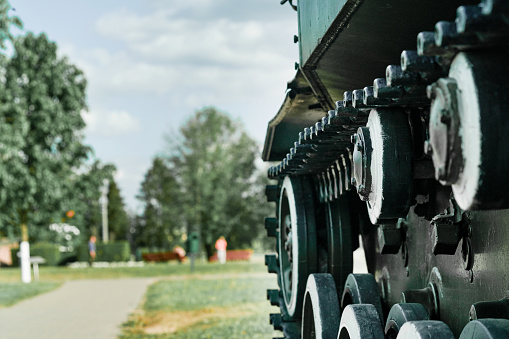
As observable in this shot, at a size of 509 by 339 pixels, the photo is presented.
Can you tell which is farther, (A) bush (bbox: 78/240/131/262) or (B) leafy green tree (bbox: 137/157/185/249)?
(B) leafy green tree (bbox: 137/157/185/249)

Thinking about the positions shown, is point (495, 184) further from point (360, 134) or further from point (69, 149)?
point (69, 149)

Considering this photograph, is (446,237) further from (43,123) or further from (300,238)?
(43,123)

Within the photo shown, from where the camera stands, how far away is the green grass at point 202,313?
399 inches

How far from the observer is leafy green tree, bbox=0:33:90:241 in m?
26.9

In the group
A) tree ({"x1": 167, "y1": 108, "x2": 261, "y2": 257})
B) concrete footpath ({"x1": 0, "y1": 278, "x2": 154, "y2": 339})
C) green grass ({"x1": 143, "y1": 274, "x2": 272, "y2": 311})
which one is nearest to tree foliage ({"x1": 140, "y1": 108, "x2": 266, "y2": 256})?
tree ({"x1": 167, "y1": 108, "x2": 261, "y2": 257})

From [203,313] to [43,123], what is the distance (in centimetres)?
1680

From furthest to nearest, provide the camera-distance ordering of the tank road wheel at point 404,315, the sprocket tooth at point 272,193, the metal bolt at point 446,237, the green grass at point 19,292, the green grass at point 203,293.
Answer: the green grass at point 19,292, the green grass at point 203,293, the sprocket tooth at point 272,193, the tank road wheel at point 404,315, the metal bolt at point 446,237

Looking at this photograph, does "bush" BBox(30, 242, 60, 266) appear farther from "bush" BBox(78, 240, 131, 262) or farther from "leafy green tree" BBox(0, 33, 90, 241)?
"leafy green tree" BBox(0, 33, 90, 241)

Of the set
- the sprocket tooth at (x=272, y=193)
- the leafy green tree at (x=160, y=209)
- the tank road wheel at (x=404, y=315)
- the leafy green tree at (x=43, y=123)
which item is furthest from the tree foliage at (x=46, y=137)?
the tank road wheel at (x=404, y=315)

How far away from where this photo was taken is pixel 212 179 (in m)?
47.3

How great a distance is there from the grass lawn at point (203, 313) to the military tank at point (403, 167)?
558 centimetres

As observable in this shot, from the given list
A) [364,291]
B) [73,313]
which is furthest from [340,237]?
[73,313]

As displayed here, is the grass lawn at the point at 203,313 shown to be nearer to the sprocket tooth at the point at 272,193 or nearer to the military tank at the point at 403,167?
the sprocket tooth at the point at 272,193

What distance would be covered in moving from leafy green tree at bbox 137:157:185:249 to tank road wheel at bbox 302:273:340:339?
43.9 meters
